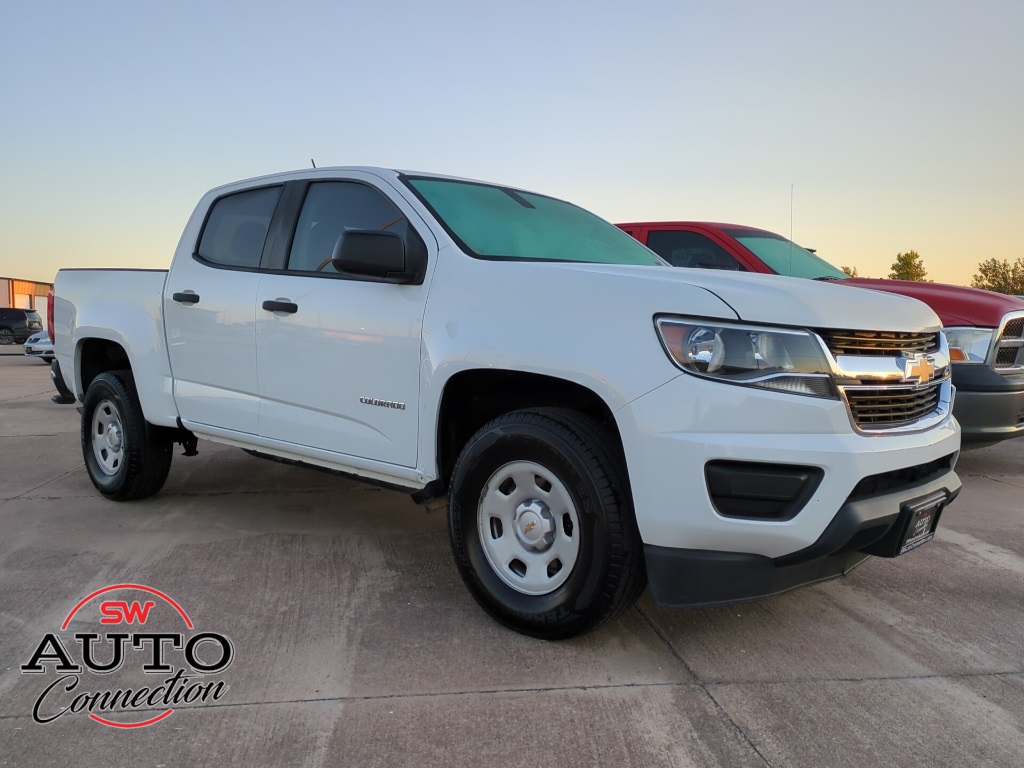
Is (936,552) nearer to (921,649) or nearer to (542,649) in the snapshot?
(921,649)

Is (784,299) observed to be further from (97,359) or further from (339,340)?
(97,359)

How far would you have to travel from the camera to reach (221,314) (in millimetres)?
4273

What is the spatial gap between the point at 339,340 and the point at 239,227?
4.21ft

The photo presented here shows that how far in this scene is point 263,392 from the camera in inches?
161

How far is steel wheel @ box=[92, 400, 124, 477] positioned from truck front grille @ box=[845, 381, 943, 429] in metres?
4.14

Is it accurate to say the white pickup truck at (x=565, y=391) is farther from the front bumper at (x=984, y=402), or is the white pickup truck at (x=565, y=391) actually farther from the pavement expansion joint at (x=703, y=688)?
the front bumper at (x=984, y=402)

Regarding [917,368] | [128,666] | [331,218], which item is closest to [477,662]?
[128,666]

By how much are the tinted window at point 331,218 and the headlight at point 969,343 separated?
3.73 meters

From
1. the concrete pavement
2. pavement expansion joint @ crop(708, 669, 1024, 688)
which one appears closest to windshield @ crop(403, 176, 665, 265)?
the concrete pavement

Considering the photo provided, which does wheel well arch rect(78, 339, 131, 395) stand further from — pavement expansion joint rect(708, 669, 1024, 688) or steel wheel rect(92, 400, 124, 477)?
pavement expansion joint rect(708, 669, 1024, 688)

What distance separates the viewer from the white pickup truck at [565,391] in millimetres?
2613

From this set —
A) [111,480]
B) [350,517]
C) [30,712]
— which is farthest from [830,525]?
[111,480]

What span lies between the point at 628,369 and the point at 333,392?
5.04ft

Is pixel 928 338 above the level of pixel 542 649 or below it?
above
